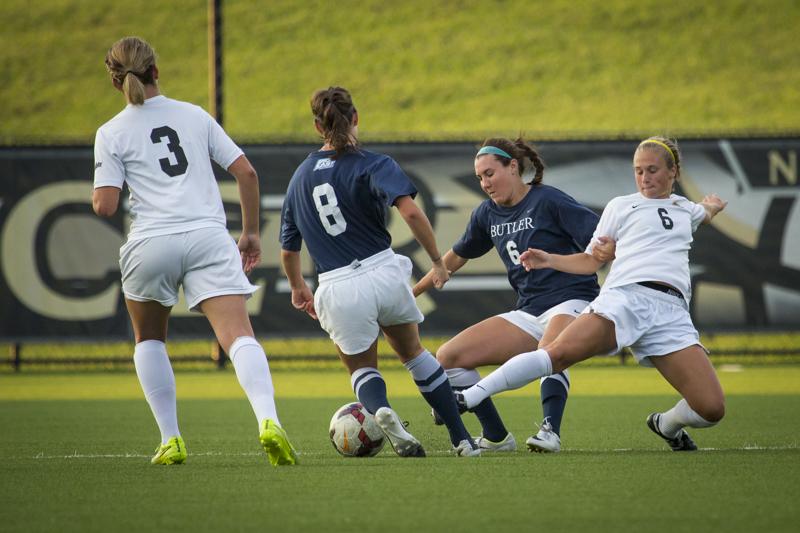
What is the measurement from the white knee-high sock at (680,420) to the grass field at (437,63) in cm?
2076

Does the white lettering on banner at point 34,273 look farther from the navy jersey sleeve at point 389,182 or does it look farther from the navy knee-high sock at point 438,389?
the navy jersey sleeve at point 389,182

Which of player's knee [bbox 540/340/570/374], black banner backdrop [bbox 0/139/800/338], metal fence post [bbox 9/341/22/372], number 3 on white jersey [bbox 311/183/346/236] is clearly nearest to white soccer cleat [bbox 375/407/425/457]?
player's knee [bbox 540/340/570/374]

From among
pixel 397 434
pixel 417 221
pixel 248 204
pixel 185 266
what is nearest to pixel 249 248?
pixel 248 204

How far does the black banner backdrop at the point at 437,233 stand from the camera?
44.7 ft

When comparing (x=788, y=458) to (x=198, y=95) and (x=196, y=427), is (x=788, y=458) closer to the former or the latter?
(x=196, y=427)

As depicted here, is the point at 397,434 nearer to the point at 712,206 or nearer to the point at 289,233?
the point at 289,233

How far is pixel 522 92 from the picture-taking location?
30062 mm

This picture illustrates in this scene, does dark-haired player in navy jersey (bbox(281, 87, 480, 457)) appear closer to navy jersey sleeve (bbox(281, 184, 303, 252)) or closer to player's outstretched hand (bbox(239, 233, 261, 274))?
navy jersey sleeve (bbox(281, 184, 303, 252))

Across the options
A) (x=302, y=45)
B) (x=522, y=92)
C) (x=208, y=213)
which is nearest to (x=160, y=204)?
(x=208, y=213)

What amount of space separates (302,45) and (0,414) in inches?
969

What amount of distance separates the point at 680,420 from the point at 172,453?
2.57 metres

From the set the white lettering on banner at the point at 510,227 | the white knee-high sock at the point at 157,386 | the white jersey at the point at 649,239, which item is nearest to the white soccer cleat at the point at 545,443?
the white jersey at the point at 649,239

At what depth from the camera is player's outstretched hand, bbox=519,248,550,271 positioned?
20.4ft

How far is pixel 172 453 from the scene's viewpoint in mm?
6012
